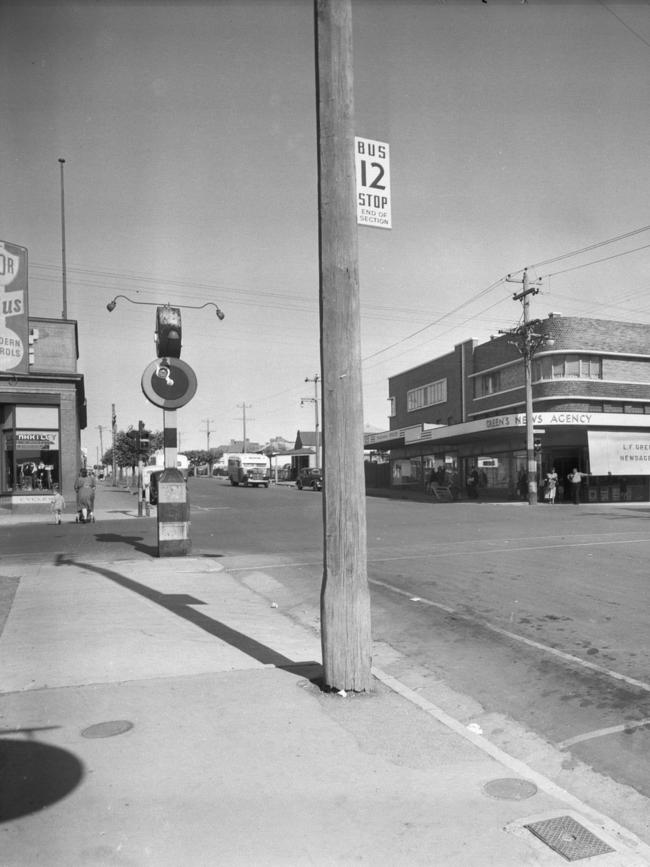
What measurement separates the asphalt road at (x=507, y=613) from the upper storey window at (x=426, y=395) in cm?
2945

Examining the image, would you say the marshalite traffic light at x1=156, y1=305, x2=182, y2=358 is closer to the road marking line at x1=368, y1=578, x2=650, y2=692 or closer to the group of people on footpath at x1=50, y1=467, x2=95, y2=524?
the road marking line at x1=368, y1=578, x2=650, y2=692

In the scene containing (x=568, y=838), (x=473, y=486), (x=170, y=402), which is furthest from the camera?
(x=473, y=486)

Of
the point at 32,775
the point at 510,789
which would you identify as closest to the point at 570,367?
the point at 510,789

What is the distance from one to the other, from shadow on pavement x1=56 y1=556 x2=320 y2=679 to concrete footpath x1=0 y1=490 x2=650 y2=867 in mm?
49

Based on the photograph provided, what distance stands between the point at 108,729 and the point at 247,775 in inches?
43.4

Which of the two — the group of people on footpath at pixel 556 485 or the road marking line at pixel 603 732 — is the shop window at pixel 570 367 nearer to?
the group of people on footpath at pixel 556 485

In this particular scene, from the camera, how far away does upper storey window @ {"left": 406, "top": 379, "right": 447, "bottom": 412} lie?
4831 centimetres

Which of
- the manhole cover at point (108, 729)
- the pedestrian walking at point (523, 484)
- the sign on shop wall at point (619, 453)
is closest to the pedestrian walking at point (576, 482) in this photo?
the sign on shop wall at point (619, 453)

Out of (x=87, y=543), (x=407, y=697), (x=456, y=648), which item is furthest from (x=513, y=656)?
(x=87, y=543)

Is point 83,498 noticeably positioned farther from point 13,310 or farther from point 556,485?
point 556,485

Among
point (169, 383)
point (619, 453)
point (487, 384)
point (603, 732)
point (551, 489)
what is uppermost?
point (487, 384)

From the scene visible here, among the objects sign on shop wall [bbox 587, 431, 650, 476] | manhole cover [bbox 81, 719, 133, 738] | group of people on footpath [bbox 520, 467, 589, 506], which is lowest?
manhole cover [bbox 81, 719, 133, 738]

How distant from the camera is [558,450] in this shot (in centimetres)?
3744

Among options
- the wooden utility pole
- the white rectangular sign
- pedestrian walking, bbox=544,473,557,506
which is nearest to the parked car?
pedestrian walking, bbox=544,473,557,506
